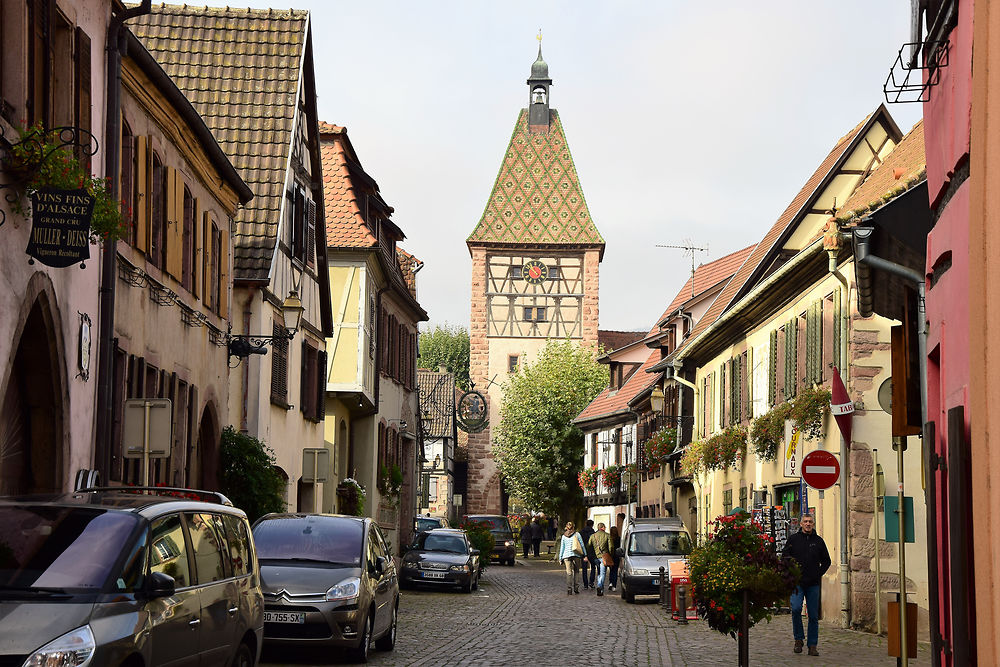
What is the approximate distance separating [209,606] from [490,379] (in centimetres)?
7088

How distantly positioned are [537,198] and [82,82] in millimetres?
72245

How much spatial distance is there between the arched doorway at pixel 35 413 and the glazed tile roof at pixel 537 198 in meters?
69.4

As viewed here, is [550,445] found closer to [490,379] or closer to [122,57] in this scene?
[490,379]

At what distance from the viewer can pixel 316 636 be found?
14.5 m

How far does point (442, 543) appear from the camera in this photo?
33.0 m

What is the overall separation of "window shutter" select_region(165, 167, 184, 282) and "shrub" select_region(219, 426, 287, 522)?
3693 mm

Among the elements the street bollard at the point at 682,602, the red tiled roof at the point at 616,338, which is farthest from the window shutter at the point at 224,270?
the red tiled roof at the point at 616,338

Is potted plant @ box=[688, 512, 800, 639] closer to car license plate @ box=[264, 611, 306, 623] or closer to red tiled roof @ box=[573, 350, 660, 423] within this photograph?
car license plate @ box=[264, 611, 306, 623]

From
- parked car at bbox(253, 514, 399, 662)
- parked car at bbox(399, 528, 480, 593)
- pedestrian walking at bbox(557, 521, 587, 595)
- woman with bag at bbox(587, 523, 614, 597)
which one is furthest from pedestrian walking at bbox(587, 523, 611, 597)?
parked car at bbox(253, 514, 399, 662)

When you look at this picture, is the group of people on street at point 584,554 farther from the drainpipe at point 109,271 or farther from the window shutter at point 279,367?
the drainpipe at point 109,271

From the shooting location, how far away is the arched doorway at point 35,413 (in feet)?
44.5

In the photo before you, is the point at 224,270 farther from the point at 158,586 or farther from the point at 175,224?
the point at 158,586

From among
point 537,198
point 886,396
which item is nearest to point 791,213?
point 886,396

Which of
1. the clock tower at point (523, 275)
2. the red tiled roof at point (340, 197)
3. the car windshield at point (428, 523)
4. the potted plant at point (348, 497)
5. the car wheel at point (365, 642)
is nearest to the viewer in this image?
the car wheel at point (365, 642)
